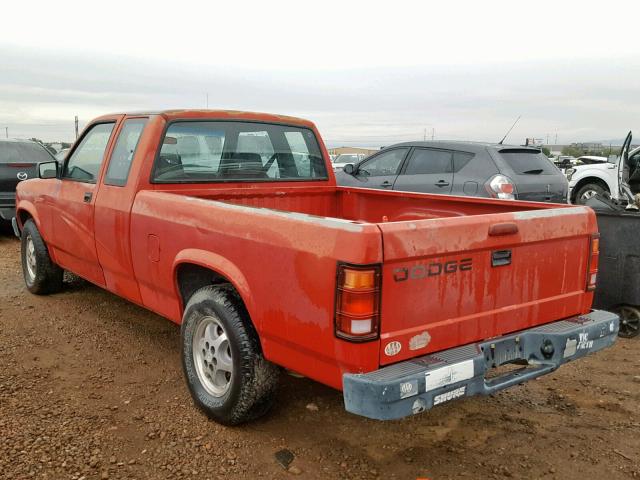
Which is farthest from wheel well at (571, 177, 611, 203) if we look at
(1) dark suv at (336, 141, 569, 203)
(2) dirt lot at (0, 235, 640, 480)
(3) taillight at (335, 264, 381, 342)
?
(3) taillight at (335, 264, 381, 342)

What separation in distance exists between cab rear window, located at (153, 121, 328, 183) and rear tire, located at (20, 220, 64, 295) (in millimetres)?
2263

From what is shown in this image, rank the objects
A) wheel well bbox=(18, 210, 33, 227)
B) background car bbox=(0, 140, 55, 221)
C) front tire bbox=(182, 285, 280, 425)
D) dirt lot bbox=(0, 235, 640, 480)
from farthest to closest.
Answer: background car bbox=(0, 140, 55, 221) → wheel well bbox=(18, 210, 33, 227) → front tire bbox=(182, 285, 280, 425) → dirt lot bbox=(0, 235, 640, 480)

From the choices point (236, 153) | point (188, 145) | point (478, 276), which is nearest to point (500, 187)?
point (236, 153)

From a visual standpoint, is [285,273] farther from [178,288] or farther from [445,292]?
[178,288]

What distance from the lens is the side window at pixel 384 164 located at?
859 cm

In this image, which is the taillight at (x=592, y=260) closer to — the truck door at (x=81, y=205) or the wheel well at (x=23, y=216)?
the truck door at (x=81, y=205)

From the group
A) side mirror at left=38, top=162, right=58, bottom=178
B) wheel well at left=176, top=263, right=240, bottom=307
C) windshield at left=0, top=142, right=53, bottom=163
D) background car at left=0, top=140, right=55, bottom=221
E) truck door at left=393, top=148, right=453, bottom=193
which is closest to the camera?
wheel well at left=176, top=263, right=240, bottom=307

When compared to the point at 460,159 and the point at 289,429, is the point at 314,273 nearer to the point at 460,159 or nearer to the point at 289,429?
the point at 289,429

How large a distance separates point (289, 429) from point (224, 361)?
548 millimetres

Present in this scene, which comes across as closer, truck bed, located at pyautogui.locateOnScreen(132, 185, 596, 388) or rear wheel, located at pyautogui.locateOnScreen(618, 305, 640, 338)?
truck bed, located at pyautogui.locateOnScreen(132, 185, 596, 388)

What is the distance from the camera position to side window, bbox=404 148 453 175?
792 cm

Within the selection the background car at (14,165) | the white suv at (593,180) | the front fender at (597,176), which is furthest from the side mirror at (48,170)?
the front fender at (597,176)

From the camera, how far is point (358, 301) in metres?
2.54

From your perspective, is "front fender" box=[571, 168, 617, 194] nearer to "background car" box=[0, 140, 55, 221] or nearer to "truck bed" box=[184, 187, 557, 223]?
"truck bed" box=[184, 187, 557, 223]
